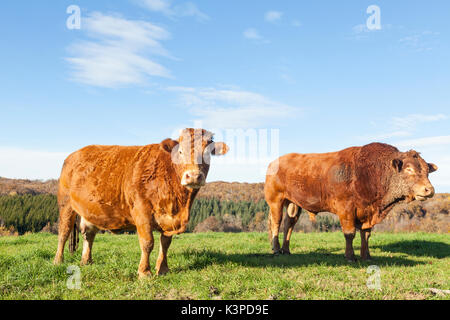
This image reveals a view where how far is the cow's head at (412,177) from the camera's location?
8.22m

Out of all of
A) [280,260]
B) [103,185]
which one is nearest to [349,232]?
[280,260]

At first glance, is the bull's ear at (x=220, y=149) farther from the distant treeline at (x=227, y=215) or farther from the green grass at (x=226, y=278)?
the distant treeline at (x=227, y=215)

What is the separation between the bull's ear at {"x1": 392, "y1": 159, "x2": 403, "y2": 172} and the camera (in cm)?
842

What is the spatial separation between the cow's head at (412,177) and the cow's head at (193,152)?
4982 millimetres

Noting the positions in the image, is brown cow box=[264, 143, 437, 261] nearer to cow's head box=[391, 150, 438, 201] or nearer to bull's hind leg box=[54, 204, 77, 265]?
cow's head box=[391, 150, 438, 201]

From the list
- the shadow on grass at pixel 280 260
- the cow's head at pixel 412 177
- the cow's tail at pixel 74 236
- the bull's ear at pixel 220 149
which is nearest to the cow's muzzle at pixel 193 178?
the bull's ear at pixel 220 149

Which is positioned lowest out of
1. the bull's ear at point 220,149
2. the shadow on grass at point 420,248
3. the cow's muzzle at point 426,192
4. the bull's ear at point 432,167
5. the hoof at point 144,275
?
the shadow on grass at point 420,248

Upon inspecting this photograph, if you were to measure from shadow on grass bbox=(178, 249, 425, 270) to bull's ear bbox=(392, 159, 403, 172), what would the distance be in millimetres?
2291

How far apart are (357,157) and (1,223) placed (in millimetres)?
34058

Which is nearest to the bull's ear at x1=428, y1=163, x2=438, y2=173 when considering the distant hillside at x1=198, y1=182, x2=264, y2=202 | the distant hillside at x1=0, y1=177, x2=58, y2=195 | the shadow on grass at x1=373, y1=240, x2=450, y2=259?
the shadow on grass at x1=373, y1=240, x2=450, y2=259

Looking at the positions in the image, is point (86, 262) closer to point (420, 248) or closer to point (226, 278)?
point (226, 278)

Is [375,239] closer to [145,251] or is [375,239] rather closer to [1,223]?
[145,251]

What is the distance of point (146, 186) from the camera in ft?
19.5

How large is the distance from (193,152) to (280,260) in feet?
13.3
